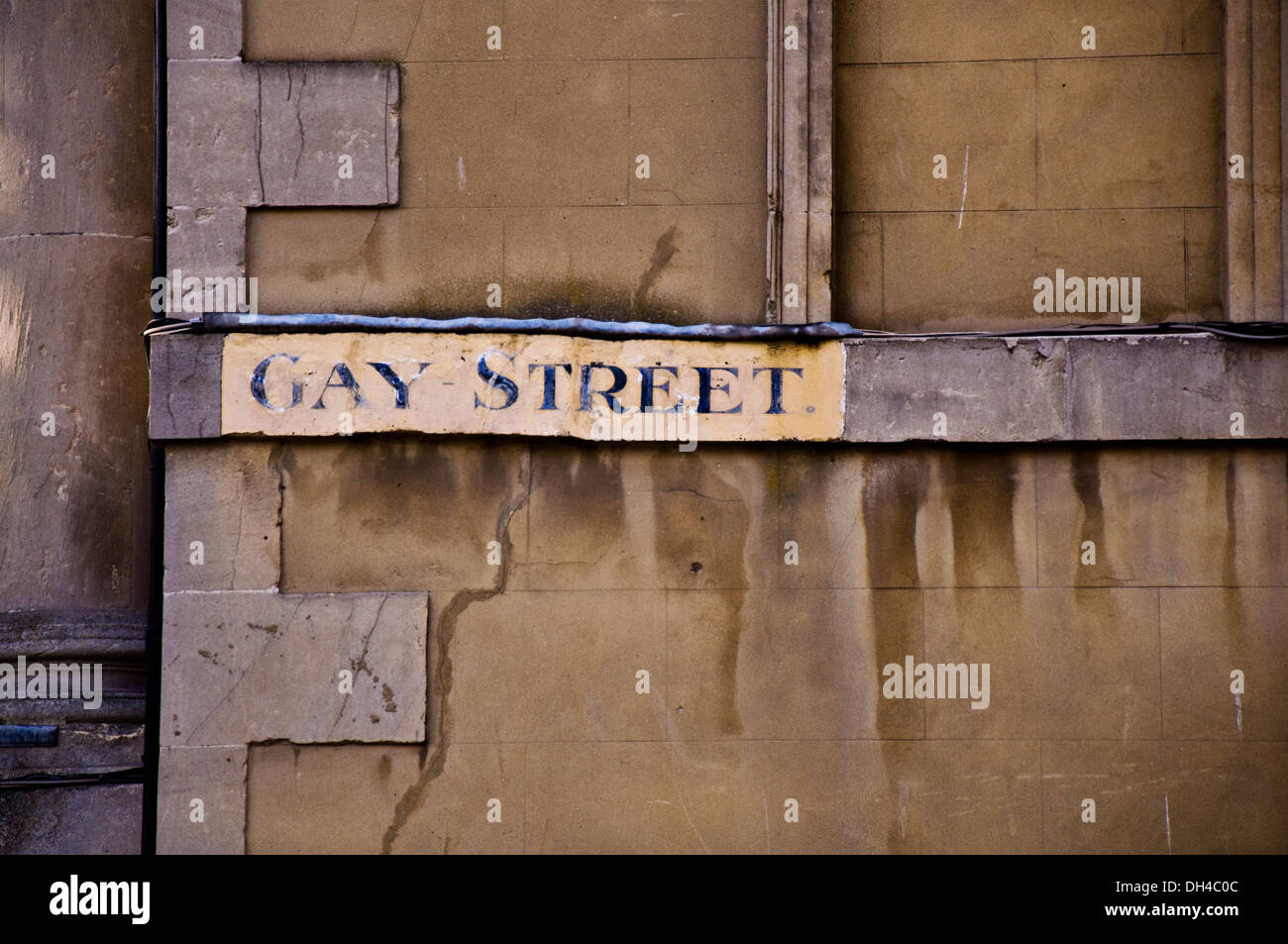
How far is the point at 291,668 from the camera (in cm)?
638

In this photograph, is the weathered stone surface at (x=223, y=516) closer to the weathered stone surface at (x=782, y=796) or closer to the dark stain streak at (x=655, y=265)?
the weathered stone surface at (x=782, y=796)

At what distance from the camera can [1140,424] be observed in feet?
20.9

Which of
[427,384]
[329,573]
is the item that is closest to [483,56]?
[427,384]

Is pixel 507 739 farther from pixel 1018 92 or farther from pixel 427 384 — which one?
pixel 1018 92

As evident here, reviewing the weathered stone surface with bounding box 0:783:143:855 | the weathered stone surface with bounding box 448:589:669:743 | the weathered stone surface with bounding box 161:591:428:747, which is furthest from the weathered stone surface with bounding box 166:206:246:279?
the weathered stone surface with bounding box 0:783:143:855

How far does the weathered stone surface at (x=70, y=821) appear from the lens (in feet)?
21.9

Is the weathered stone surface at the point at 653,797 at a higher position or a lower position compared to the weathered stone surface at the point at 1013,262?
lower

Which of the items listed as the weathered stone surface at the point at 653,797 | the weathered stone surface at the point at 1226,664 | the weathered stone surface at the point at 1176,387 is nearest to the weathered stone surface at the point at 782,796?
the weathered stone surface at the point at 653,797

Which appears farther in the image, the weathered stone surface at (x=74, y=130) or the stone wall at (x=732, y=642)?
the weathered stone surface at (x=74, y=130)

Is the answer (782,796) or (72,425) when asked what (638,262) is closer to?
(782,796)

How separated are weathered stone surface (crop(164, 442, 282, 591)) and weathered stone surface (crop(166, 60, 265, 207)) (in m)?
1.42

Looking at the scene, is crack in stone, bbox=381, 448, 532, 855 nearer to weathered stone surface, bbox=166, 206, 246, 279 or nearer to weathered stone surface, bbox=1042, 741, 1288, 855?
weathered stone surface, bbox=166, 206, 246, 279

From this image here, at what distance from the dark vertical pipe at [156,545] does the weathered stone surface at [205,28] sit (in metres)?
0.12

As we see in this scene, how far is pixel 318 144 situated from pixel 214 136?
1.90 feet
